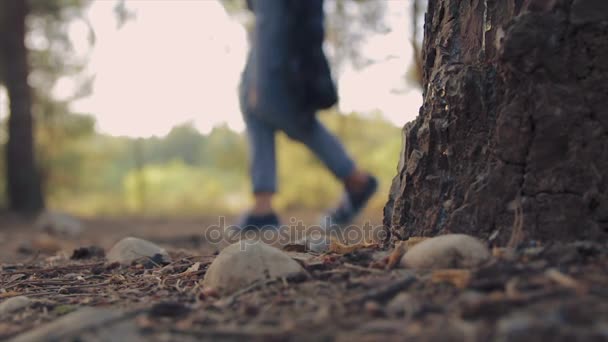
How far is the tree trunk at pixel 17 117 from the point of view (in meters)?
8.94

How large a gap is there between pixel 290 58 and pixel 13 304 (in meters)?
2.99

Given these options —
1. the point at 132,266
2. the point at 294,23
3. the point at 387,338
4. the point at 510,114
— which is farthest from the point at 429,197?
the point at 294,23

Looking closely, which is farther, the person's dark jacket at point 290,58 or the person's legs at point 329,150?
the person's legs at point 329,150

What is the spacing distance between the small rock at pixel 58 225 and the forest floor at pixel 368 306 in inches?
198

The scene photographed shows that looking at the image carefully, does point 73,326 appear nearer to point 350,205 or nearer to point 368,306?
point 368,306

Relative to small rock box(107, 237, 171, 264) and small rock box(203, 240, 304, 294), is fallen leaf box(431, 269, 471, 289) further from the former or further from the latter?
small rock box(107, 237, 171, 264)

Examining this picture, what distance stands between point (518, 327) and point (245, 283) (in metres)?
Answer: 0.75

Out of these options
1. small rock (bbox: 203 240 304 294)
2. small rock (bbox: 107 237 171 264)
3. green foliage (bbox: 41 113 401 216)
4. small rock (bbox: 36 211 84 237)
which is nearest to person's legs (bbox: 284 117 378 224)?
small rock (bbox: 107 237 171 264)

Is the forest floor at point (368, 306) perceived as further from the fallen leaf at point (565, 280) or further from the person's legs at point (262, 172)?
the person's legs at point (262, 172)

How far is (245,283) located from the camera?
5.43 ft

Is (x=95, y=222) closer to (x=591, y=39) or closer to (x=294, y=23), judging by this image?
(x=294, y=23)

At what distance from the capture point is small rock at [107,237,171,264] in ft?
8.06

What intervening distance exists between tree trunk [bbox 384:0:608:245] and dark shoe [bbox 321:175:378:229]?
276 cm

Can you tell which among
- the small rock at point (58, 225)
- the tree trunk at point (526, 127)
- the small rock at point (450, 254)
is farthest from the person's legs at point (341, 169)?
the small rock at point (58, 225)
